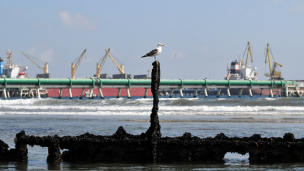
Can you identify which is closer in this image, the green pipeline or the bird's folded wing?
the bird's folded wing

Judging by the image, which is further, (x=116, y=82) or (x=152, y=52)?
(x=116, y=82)

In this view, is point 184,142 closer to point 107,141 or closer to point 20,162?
point 107,141

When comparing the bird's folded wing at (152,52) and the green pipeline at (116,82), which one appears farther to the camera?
the green pipeline at (116,82)

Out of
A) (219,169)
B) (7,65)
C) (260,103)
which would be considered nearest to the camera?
(219,169)

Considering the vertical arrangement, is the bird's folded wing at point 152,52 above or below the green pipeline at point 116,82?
below

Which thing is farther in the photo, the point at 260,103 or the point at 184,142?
the point at 260,103

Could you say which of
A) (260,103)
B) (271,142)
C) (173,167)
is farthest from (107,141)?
(260,103)

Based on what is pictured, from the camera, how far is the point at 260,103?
209 feet

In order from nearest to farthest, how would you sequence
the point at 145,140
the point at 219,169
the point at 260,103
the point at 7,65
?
1. the point at 219,169
2. the point at 145,140
3. the point at 260,103
4. the point at 7,65

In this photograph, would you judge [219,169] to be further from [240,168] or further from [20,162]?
[20,162]

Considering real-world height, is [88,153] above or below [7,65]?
below

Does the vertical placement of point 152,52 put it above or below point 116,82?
below

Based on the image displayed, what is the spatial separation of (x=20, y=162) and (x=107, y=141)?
10.2 ft

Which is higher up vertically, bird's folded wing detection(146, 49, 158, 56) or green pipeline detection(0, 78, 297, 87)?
green pipeline detection(0, 78, 297, 87)
